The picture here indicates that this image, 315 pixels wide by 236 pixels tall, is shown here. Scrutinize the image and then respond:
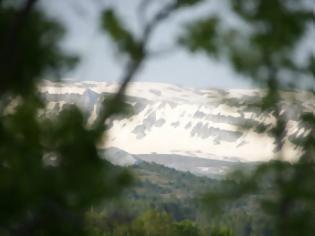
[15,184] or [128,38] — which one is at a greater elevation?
[128,38]

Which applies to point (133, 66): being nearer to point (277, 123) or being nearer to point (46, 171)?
point (46, 171)

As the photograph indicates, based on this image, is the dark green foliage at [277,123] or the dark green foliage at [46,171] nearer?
the dark green foliage at [46,171]

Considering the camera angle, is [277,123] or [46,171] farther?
[277,123]

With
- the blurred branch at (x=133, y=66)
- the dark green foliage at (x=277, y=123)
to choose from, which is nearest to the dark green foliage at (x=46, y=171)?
the blurred branch at (x=133, y=66)

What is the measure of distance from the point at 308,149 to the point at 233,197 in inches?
87.4

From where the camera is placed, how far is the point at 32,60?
891 centimetres

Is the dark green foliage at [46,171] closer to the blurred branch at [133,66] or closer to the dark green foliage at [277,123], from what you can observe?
the blurred branch at [133,66]

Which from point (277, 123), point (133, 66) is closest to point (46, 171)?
point (133, 66)

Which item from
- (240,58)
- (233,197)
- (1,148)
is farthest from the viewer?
(233,197)

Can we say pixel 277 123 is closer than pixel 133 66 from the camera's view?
No

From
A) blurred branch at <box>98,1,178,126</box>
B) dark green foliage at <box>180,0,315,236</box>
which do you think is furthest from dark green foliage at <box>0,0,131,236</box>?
dark green foliage at <box>180,0,315,236</box>

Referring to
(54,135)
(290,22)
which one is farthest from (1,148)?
(290,22)

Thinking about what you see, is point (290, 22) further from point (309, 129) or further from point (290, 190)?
point (309, 129)

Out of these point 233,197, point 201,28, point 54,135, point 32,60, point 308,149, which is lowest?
point 233,197
